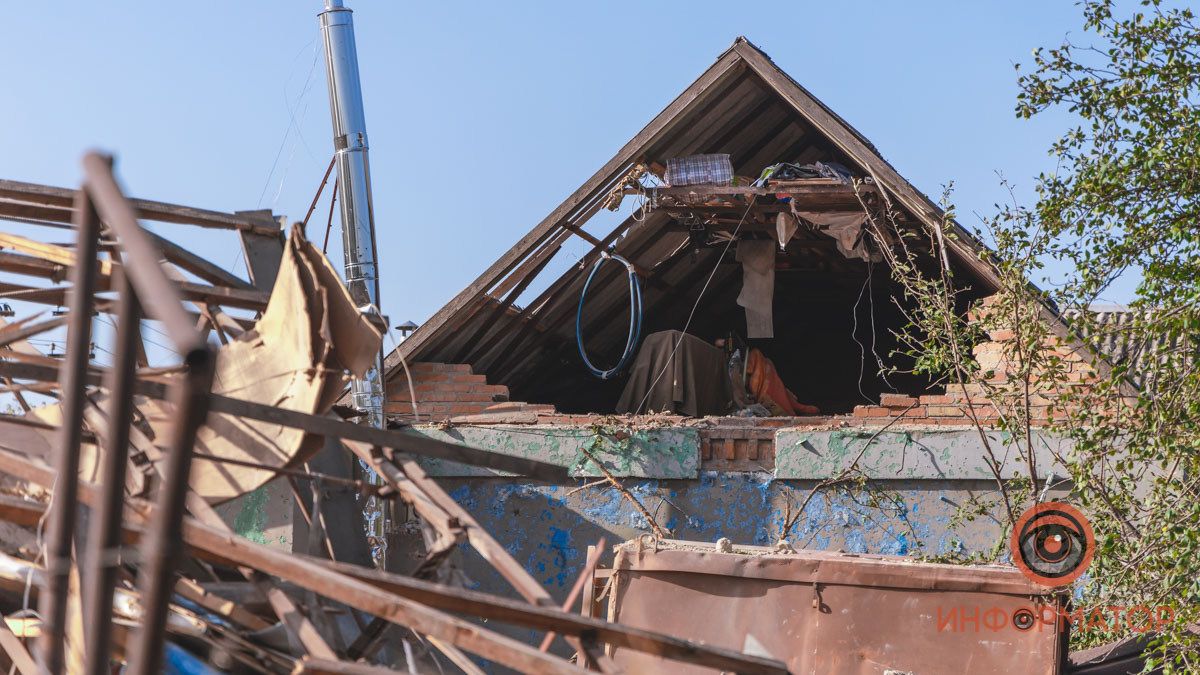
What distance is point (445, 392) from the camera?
37.9 feet

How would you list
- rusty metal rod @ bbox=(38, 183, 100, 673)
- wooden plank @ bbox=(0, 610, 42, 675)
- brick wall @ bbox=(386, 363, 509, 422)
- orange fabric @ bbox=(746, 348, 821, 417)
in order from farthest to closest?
orange fabric @ bbox=(746, 348, 821, 417), brick wall @ bbox=(386, 363, 509, 422), wooden plank @ bbox=(0, 610, 42, 675), rusty metal rod @ bbox=(38, 183, 100, 673)

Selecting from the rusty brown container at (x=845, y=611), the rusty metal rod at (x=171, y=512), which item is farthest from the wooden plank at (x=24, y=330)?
the rusty brown container at (x=845, y=611)

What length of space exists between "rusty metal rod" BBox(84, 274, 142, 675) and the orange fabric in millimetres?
9674

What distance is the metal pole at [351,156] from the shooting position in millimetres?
10750

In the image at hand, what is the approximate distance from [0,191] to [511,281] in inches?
235

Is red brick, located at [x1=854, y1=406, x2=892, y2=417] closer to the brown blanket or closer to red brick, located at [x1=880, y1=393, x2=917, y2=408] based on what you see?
red brick, located at [x1=880, y1=393, x2=917, y2=408]

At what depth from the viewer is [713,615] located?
7488mm

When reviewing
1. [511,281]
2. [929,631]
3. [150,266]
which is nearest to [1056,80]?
[929,631]

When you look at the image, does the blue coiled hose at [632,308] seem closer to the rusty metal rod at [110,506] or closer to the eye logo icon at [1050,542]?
the eye logo icon at [1050,542]

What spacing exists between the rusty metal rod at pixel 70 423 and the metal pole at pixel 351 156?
7.45 m

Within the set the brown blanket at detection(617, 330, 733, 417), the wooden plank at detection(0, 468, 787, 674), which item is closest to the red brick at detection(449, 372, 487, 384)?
the brown blanket at detection(617, 330, 733, 417)

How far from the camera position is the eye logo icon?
6.99 m

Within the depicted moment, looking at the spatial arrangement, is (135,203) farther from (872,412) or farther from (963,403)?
(963,403)

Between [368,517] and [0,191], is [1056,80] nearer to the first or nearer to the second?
[0,191]
